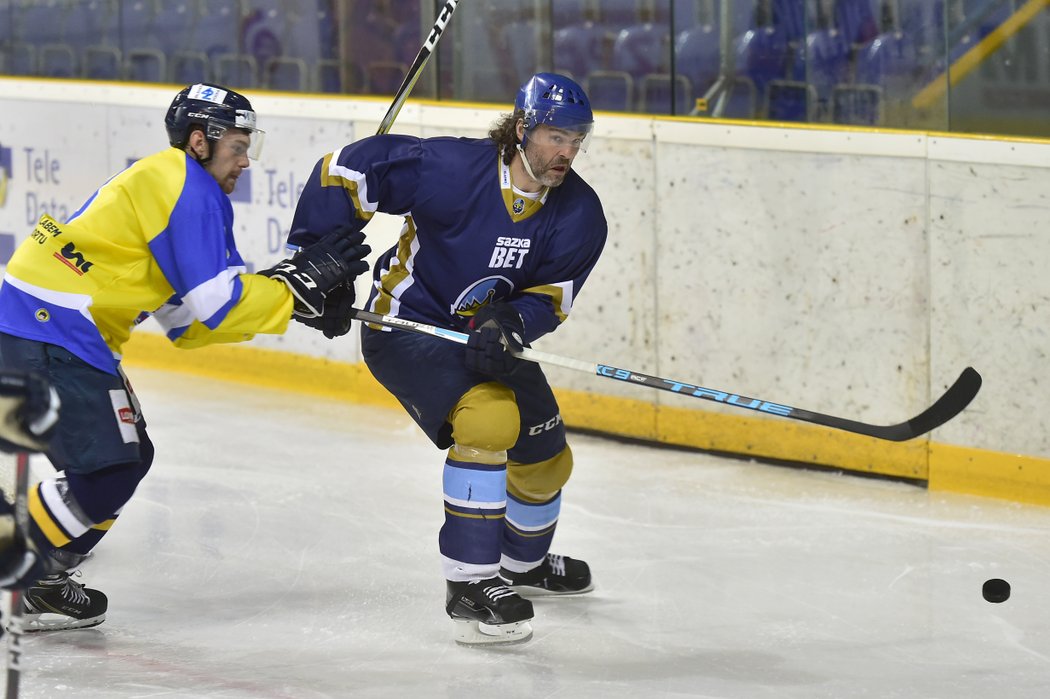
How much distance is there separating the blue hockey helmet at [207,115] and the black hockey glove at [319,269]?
29 cm

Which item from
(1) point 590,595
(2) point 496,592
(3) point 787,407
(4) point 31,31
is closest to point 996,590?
(3) point 787,407

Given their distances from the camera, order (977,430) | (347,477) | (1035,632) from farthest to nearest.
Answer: (347,477)
(977,430)
(1035,632)

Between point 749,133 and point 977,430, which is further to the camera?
point 749,133

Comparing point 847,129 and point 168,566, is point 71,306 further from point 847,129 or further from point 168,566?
point 847,129

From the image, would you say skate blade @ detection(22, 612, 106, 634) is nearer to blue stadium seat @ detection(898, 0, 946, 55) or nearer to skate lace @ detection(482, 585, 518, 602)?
skate lace @ detection(482, 585, 518, 602)

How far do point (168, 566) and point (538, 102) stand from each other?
61.1 inches

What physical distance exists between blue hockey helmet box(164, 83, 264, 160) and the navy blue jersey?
221mm

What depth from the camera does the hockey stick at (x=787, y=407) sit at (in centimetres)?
338

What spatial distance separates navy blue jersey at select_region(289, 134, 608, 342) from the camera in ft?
11.7

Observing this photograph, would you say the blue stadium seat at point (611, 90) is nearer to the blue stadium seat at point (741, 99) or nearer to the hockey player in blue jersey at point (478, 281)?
the blue stadium seat at point (741, 99)

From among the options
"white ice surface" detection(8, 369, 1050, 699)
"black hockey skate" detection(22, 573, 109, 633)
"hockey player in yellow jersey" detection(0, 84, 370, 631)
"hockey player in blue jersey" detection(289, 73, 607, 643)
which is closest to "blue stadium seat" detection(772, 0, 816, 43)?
"white ice surface" detection(8, 369, 1050, 699)

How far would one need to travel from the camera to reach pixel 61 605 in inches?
141

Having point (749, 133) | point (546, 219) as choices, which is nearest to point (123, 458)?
point (546, 219)

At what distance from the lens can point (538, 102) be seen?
11.4 feet
